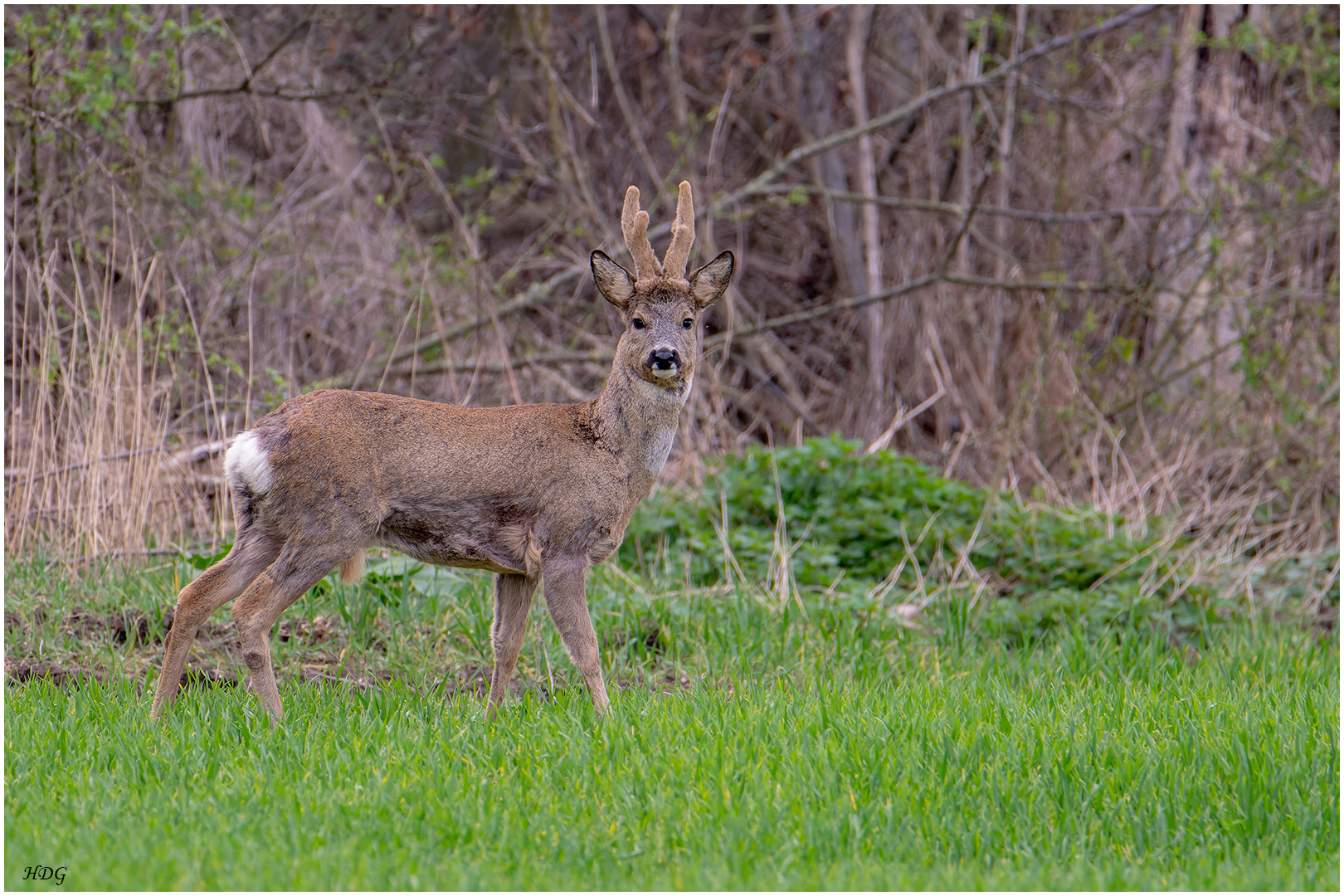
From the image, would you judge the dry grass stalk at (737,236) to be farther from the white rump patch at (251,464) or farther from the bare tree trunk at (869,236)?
the white rump patch at (251,464)

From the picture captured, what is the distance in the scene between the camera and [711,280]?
205 inches

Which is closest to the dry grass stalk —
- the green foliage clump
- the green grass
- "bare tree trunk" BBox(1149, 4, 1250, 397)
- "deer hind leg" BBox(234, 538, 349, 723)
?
"bare tree trunk" BBox(1149, 4, 1250, 397)

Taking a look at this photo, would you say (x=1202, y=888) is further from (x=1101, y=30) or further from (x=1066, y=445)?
(x=1101, y=30)

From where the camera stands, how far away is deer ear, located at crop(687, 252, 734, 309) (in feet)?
17.0

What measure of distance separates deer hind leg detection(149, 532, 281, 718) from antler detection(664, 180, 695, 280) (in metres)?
1.80

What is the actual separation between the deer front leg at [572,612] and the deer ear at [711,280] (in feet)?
3.82

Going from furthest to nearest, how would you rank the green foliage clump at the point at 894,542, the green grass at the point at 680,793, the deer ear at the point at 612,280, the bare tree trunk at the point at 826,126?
the bare tree trunk at the point at 826,126 → the green foliage clump at the point at 894,542 → the deer ear at the point at 612,280 → the green grass at the point at 680,793

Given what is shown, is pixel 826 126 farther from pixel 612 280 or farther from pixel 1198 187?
pixel 612 280

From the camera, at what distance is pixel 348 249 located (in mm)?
10672

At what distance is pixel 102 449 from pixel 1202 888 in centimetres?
571

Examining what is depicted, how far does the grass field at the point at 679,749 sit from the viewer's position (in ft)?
10.9

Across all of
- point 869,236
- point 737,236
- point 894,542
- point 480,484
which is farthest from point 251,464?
point 737,236

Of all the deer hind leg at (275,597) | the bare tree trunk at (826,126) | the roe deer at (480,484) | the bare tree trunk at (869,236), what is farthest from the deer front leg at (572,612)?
the bare tree trunk at (826,126)

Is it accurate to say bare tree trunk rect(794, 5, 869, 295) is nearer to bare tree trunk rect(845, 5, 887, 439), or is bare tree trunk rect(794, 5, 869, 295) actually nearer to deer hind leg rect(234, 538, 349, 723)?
bare tree trunk rect(845, 5, 887, 439)
